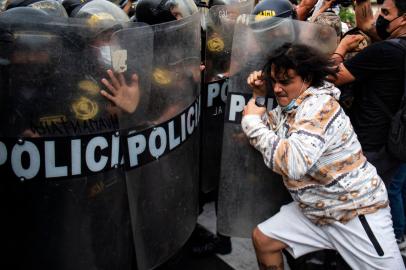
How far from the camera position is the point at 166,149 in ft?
6.43

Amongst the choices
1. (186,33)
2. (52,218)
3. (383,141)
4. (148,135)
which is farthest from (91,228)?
(383,141)

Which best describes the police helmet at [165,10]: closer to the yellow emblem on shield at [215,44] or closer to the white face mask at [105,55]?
the yellow emblem on shield at [215,44]

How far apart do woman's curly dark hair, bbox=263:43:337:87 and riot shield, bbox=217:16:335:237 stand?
0.10 m

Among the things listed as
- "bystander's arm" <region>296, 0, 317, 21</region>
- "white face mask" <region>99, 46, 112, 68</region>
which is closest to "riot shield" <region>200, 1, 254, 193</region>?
"white face mask" <region>99, 46, 112, 68</region>

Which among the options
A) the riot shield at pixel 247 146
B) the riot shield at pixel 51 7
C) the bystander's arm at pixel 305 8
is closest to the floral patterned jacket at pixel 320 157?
the riot shield at pixel 247 146

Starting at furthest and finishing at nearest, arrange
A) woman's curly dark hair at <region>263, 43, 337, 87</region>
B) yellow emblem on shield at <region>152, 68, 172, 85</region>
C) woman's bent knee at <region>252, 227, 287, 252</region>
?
woman's bent knee at <region>252, 227, 287, 252</region>, woman's curly dark hair at <region>263, 43, 337, 87</region>, yellow emblem on shield at <region>152, 68, 172, 85</region>

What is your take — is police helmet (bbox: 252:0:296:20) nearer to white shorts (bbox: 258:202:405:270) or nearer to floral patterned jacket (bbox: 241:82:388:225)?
floral patterned jacket (bbox: 241:82:388:225)

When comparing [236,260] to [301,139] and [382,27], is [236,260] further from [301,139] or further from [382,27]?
[382,27]

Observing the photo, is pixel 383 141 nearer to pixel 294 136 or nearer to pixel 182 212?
pixel 294 136

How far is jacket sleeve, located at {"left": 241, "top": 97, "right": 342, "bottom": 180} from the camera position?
1.91 metres

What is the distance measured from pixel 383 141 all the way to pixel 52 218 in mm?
1920

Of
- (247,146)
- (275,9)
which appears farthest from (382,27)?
(247,146)

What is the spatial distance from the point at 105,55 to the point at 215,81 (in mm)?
1144

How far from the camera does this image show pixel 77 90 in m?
1.59
